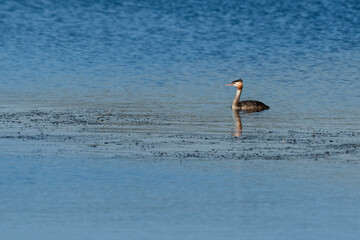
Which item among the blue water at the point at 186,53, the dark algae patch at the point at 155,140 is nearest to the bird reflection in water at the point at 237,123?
the dark algae patch at the point at 155,140

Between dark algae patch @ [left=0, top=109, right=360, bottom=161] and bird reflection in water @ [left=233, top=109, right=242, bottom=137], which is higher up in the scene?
bird reflection in water @ [left=233, top=109, right=242, bottom=137]

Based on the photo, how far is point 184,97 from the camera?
30531mm

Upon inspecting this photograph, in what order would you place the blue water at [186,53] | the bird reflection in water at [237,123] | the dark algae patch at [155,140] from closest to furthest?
1. the dark algae patch at [155,140]
2. the bird reflection in water at [237,123]
3. the blue water at [186,53]

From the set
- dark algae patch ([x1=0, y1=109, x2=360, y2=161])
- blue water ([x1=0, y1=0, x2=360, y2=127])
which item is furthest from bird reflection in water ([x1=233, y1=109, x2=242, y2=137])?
blue water ([x1=0, y1=0, x2=360, y2=127])

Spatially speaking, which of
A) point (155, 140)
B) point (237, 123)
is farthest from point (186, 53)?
point (155, 140)

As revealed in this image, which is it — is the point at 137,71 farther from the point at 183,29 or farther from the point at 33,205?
the point at 33,205

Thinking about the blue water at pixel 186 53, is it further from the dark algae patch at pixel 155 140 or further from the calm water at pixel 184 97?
the dark algae patch at pixel 155 140

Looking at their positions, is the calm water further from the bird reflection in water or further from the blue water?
the bird reflection in water

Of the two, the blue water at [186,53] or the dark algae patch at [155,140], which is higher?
the blue water at [186,53]

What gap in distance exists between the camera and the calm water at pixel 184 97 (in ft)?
44.8

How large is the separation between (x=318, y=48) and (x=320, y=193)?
34.4 metres

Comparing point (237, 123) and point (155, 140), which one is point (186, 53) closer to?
point (237, 123)

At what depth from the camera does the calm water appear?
13.6 m

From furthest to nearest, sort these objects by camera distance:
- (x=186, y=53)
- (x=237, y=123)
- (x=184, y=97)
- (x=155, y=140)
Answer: (x=186, y=53), (x=184, y=97), (x=237, y=123), (x=155, y=140)
